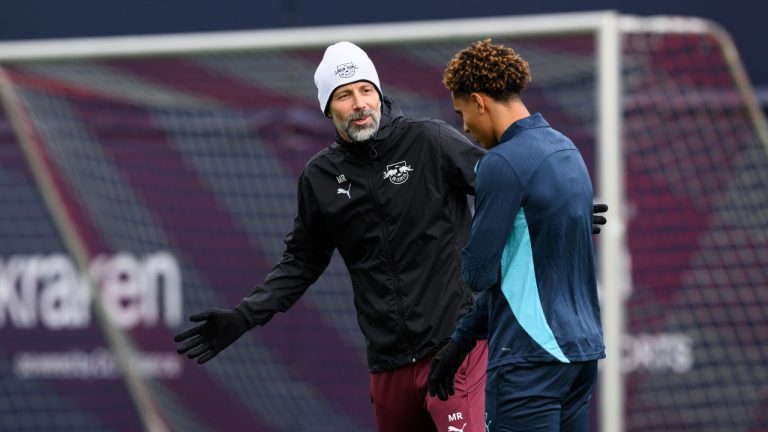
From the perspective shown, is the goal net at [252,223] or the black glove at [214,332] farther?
the goal net at [252,223]

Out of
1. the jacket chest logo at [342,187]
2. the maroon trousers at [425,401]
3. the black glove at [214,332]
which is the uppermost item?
the jacket chest logo at [342,187]

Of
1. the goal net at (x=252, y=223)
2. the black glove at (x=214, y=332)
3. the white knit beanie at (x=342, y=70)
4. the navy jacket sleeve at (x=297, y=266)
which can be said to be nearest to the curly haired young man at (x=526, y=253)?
the white knit beanie at (x=342, y=70)

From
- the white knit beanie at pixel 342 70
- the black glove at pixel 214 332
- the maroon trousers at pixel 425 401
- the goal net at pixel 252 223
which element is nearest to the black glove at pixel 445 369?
the maroon trousers at pixel 425 401

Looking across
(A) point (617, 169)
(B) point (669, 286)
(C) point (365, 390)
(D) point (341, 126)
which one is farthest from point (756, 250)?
(D) point (341, 126)

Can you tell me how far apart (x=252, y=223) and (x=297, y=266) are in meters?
2.99

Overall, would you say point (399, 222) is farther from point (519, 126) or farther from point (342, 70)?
point (519, 126)

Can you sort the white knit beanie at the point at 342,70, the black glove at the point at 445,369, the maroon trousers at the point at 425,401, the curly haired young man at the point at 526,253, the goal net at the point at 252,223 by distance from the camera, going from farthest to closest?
the goal net at the point at 252,223 → the white knit beanie at the point at 342,70 → the maroon trousers at the point at 425,401 → the black glove at the point at 445,369 → the curly haired young man at the point at 526,253

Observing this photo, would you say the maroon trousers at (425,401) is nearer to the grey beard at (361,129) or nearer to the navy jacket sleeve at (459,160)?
the navy jacket sleeve at (459,160)


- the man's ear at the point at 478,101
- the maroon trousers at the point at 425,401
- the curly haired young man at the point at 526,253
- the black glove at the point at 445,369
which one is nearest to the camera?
the curly haired young man at the point at 526,253

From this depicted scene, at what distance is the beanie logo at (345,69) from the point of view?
4.65 meters

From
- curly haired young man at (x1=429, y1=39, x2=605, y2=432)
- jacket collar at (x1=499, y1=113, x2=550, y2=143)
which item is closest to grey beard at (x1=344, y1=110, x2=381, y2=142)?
curly haired young man at (x1=429, y1=39, x2=605, y2=432)

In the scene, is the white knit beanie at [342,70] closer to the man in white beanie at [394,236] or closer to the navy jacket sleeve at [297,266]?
the man in white beanie at [394,236]

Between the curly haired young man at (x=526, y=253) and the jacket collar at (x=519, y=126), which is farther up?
the jacket collar at (x=519, y=126)

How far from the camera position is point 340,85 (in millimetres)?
4656
